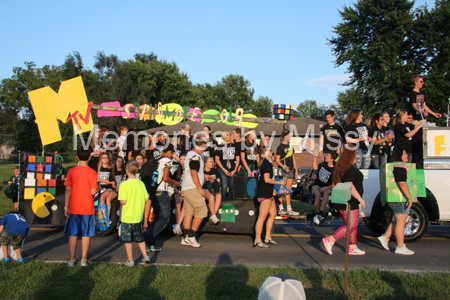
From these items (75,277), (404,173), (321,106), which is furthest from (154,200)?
(321,106)

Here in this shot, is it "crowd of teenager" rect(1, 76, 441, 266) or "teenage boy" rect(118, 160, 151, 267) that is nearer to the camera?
"teenage boy" rect(118, 160, 151, 267)

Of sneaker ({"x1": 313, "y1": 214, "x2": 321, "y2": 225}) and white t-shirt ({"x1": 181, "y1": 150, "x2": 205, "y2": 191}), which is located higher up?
white t-shirt ({"x1": 181, "y1": 150, "x2": 205, "y2": 191})

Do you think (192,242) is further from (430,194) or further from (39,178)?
(430,194)

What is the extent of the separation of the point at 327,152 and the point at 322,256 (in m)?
2.94

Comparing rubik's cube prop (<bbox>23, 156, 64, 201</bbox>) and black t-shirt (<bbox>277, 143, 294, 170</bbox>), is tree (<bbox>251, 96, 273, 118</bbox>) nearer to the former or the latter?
black t-shirt (<bbox>277, 143, 294, 170</bbox>)

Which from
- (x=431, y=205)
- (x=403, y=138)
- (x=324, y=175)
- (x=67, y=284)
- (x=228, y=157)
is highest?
(x=403, y=138)

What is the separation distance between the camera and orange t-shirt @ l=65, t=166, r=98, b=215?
5660 mm

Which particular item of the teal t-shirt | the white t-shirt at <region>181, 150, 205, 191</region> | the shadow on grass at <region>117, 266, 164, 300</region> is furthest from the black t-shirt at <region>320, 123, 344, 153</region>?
the shadow on grass at <region>117, 266, 164, 300</region>

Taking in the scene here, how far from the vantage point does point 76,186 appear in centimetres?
567

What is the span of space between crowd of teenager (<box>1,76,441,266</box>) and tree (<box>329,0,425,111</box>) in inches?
716

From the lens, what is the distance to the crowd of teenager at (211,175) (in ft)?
18.7

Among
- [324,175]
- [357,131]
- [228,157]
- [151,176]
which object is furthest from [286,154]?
[151,176]

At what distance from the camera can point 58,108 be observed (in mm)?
8859

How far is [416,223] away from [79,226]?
629 centimetres
